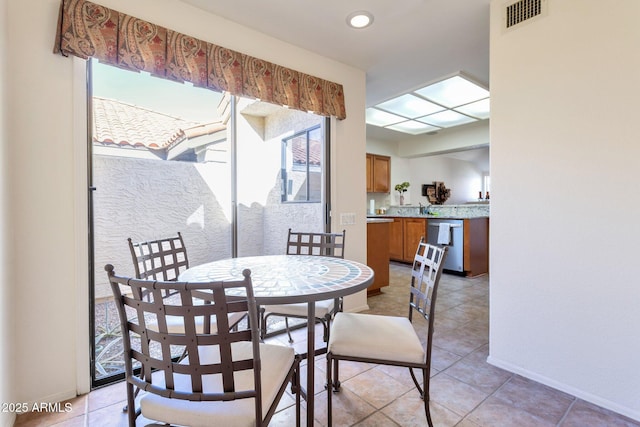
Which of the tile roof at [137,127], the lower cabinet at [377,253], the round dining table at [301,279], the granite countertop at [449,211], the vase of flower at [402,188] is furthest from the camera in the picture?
the vase of flower at [402,188]

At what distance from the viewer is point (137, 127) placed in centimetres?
232

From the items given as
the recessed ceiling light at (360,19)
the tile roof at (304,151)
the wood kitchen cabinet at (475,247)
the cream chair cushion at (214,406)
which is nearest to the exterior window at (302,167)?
the tile roof at (304,151)

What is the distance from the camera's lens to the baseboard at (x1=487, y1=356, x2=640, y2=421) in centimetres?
150

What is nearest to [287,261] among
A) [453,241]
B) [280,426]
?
[280,426]

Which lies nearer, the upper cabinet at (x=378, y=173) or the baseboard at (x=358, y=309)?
the baseboard at (x=358, y=309)

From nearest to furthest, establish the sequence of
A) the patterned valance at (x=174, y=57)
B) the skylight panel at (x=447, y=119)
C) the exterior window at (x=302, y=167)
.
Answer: the patterned valance at (x=174, y=57)
the exterior window at (x=302, y=167)
the skylight panel at (x=447, y=119)

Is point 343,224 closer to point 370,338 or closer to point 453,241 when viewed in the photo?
point 370,338

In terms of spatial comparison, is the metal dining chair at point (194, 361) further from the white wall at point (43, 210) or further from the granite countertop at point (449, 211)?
the granite countertop at point (449, 211)

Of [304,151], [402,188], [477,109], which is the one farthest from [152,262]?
[402,188]

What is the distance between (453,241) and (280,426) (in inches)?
158

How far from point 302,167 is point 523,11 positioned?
2511mm

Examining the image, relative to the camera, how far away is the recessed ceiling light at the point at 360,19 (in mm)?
2114

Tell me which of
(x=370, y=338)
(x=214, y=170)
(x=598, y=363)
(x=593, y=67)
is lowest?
(x=598, y=363)

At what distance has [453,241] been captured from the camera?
4.65 meters
